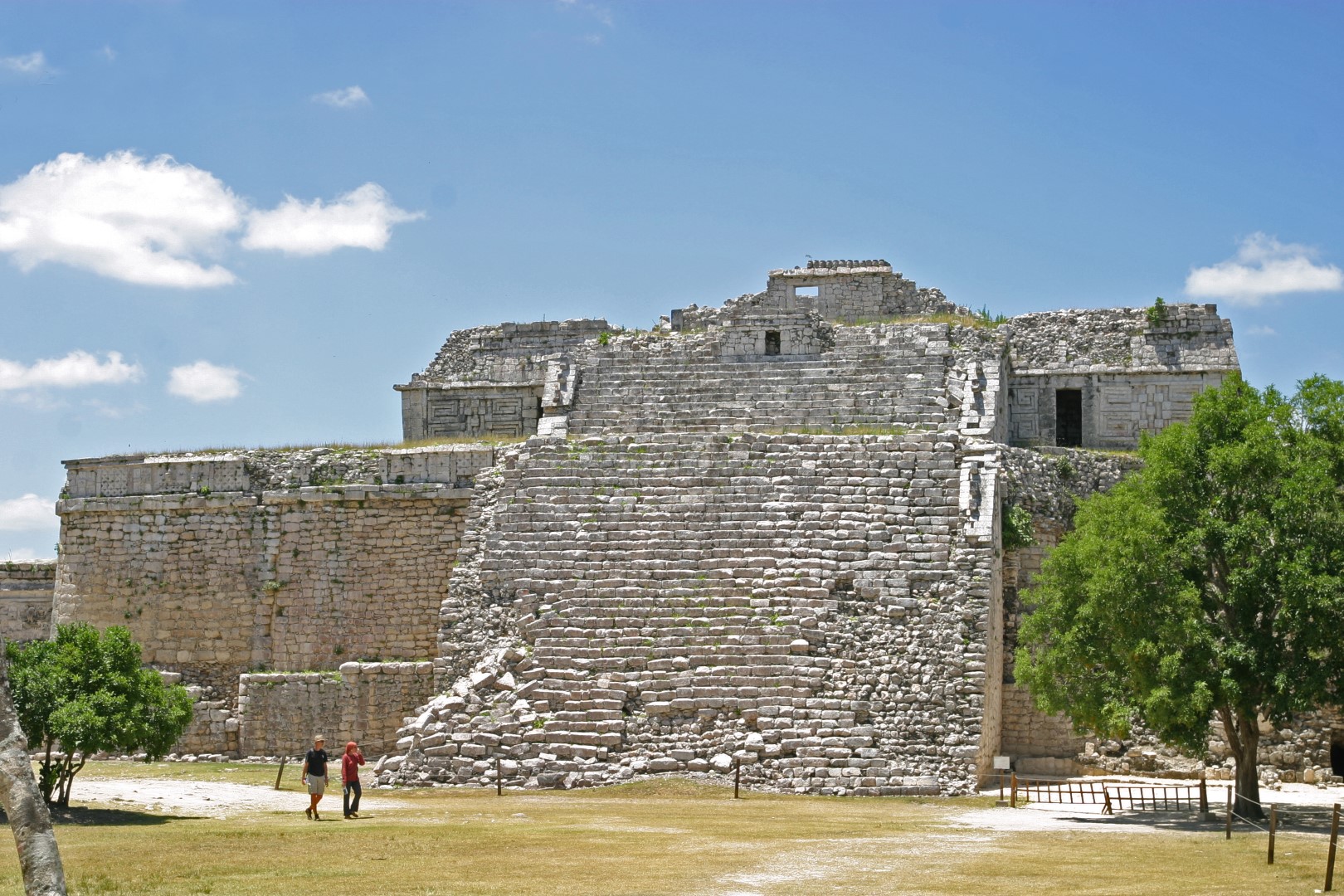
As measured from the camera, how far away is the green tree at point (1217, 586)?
16938 mm

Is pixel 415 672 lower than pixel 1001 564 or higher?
lower

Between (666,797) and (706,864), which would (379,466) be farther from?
(706,864)

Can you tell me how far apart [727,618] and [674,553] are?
1.43 metres

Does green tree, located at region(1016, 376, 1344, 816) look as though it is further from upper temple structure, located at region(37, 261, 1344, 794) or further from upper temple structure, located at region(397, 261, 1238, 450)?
upper temple structure, located at region(397, 261, 1238, 450)

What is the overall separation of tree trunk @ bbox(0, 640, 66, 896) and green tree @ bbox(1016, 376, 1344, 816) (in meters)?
11.6

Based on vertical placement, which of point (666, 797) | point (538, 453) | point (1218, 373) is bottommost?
point (666, 797)

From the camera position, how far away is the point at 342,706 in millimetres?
22750

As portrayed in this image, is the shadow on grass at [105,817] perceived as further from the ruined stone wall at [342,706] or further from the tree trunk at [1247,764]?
the tree trunk at [1247,764]

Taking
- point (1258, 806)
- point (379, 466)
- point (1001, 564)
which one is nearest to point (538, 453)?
point (379, 466)

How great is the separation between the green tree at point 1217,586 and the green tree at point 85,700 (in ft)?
31.5

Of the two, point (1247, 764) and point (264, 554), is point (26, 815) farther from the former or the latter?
point (264, 554)

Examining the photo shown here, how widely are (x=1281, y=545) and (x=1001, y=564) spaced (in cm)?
497

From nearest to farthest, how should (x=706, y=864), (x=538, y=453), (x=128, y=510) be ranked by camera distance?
(x=706, y=864) < (x=538, y=453) < (x=128, y=510)

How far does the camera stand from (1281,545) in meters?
17.3
